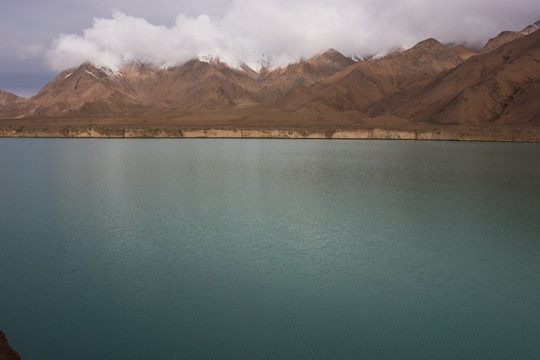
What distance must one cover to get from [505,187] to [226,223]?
13.8 meters

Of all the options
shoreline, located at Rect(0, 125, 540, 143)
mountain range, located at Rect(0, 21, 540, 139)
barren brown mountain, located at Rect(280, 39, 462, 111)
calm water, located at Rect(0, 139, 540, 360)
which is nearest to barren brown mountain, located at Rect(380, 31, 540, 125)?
mountain range, located at Rect(0, 21, 540, 139)

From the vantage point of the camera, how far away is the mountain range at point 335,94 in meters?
80.8

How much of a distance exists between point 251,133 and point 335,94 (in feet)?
176

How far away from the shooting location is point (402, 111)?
95625 mm

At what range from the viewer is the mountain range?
265 feet

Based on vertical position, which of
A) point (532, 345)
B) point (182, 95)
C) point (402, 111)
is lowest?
point (532, 345)

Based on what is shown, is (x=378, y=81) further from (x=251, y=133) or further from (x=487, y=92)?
(x=251, y=133)

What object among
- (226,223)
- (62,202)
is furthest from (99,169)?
(226,223)

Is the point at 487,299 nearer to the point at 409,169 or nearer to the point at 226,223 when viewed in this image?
the point at 226,223

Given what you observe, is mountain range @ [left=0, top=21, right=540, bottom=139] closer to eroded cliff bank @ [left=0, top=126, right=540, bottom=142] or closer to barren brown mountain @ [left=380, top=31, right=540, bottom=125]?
barren brown mountain @ [left=380, top=31, right=540, bottom=125]

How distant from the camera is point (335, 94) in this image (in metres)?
121

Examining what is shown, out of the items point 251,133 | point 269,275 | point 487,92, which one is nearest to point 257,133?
point 251,133

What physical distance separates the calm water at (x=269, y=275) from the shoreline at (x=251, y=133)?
179 feet

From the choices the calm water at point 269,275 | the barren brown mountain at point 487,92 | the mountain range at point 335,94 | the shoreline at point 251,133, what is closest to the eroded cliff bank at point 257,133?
the shoreline at point 251,133
